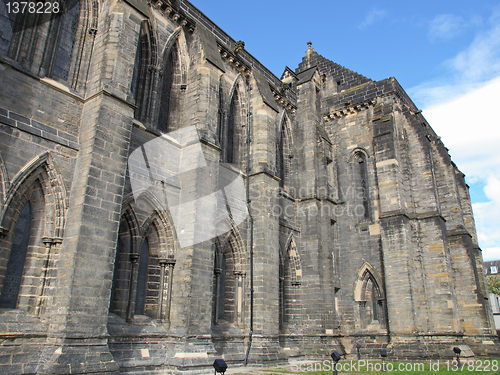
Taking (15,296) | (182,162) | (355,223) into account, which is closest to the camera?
(15,296)

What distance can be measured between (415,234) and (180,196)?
11949mm

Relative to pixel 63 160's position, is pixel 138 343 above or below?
below

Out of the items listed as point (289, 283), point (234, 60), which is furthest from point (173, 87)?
point (289, 283)

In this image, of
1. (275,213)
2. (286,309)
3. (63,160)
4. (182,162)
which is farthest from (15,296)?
(286,309)

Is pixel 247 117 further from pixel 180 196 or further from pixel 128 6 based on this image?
pixel 128 6

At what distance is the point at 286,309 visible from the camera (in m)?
16.0

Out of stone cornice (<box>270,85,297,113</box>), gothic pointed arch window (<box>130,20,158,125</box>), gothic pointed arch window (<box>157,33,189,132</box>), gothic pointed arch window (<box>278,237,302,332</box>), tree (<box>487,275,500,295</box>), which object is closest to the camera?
gothic pointed arch window (<box>130,20,158,125</box>)

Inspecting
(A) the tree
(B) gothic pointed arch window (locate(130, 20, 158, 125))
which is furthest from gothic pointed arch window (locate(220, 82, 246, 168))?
(A) the tree

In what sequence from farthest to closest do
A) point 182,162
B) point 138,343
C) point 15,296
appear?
1. point 182,162
2. point 138,343
3. point 15,296

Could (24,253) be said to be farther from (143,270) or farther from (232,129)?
(232,129)

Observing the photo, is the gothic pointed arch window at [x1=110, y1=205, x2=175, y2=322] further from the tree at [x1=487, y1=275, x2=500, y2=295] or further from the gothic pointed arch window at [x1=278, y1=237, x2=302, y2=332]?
the tree at [x1=487, y1=275, x2=500, y2=295]

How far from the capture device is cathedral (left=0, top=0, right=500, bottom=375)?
8227 millimetres

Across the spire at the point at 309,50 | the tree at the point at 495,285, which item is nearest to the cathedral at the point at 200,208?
the spire at the point at 309,50

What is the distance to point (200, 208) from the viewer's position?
11.3 meters
